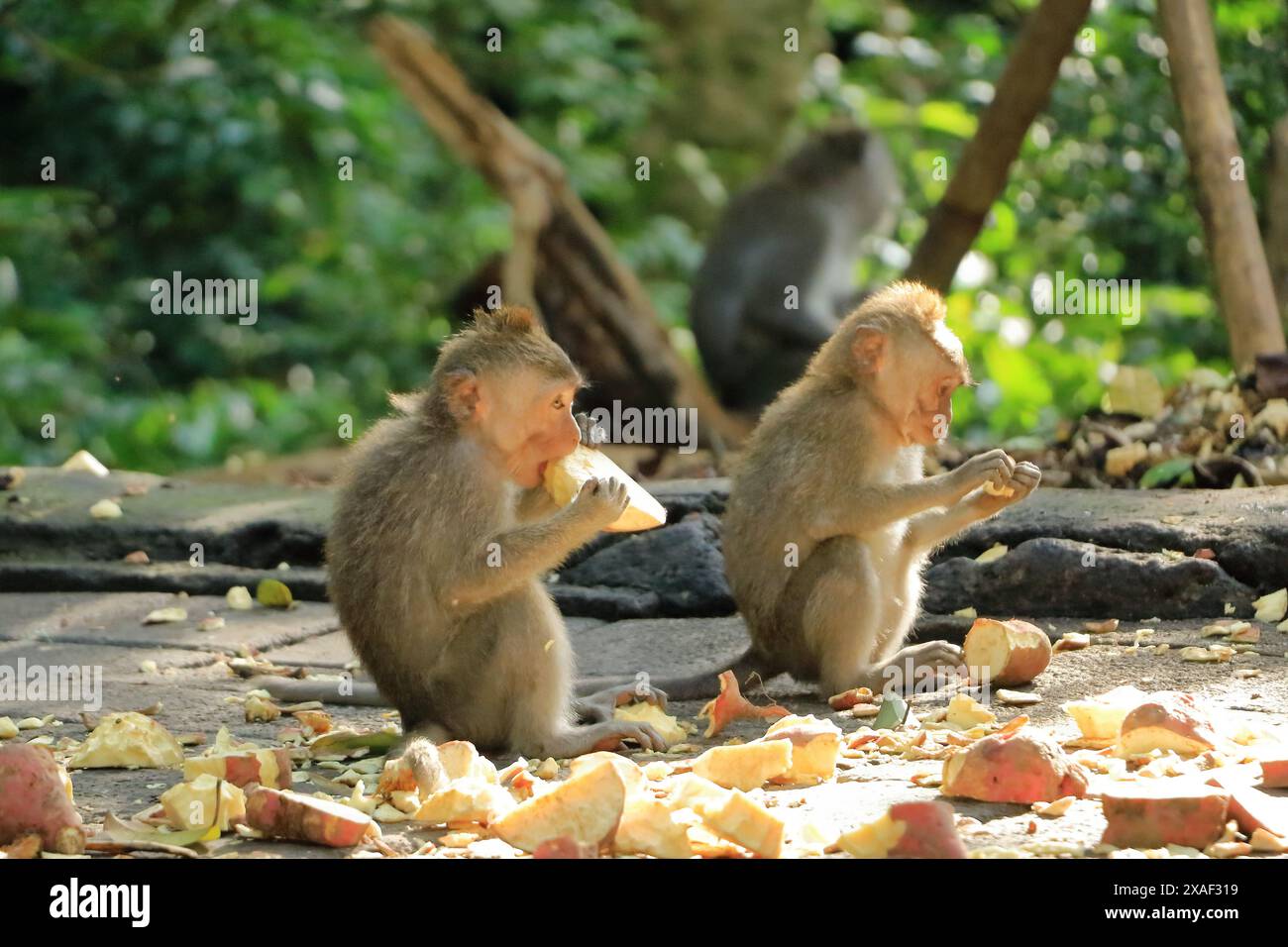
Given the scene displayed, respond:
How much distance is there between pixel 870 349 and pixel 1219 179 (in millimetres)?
2629

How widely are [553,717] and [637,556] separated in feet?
6.73

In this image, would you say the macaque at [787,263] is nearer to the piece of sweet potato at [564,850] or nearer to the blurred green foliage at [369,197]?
the blurred green foliage at [369,197]

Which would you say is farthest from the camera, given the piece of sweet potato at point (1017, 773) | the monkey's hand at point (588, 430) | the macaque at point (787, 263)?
the macaque at point (787, 263)

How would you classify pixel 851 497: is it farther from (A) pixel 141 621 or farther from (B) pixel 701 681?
(A) pixel 141 621

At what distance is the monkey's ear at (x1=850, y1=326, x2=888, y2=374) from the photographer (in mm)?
5328

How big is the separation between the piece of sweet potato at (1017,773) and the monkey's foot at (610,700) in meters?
1.43

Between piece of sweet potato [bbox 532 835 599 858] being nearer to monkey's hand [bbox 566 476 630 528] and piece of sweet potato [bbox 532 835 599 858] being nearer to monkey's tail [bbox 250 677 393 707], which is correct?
monkey's hand [bbox 566 476 630 528]

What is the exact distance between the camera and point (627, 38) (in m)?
15.2

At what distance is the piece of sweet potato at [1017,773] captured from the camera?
370cm

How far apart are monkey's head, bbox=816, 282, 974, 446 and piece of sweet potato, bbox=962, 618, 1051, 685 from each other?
71cm

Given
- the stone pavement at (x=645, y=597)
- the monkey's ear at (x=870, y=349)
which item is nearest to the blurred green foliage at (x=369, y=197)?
the stone pavement at (x=645, y=597)

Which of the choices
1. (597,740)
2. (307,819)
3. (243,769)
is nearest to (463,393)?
(597,740)

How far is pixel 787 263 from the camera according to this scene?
12344mm
